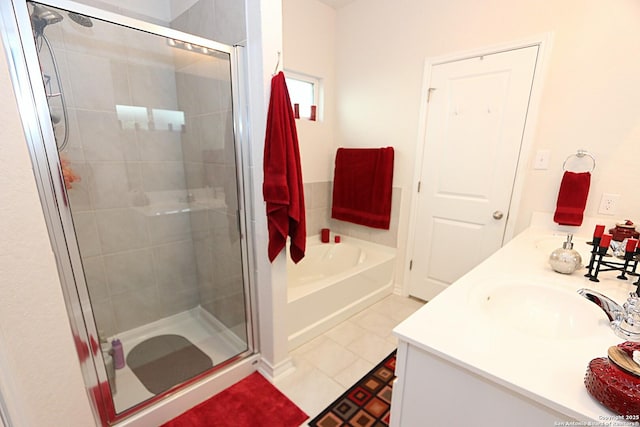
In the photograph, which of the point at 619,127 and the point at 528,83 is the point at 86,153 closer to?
the point at 528,83

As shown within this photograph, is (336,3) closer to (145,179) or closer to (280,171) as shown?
(280,171)

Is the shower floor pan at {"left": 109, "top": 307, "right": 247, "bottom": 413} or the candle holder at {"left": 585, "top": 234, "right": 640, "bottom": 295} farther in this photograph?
the shower floor pan at {"left": 109, "top": 307, "right": 247, "bottom": 413}

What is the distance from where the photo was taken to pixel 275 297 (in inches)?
60.7

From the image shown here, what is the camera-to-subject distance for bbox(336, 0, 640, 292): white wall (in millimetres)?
1518

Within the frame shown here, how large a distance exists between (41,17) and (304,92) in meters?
1.90

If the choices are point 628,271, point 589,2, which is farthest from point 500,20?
point 628,271

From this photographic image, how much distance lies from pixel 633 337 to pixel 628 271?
0.59 metres

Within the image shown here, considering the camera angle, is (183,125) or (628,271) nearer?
(628,271)

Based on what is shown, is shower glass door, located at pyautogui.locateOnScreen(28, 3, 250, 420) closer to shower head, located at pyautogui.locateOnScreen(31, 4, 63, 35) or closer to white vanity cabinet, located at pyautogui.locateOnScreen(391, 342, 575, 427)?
shower head, located at pyautogui.locateOnScreen(31, 4, 63, 35)

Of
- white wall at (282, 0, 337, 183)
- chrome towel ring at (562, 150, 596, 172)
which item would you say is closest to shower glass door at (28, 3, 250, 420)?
white wall at (282, 0, 337, 183)

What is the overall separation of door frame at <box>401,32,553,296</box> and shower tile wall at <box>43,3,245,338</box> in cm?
152

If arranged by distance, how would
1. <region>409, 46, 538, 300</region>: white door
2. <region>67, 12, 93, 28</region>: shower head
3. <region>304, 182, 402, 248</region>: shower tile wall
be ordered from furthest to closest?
<region>304, 182, 402, 248</region>: shower tile wall
<region>409, 46, 538, 300</region>: white door
<region>67, 12, 93, 28</region>: shower head

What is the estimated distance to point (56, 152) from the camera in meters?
1.00

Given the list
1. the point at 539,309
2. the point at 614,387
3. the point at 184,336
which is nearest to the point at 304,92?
the point at 184,336
